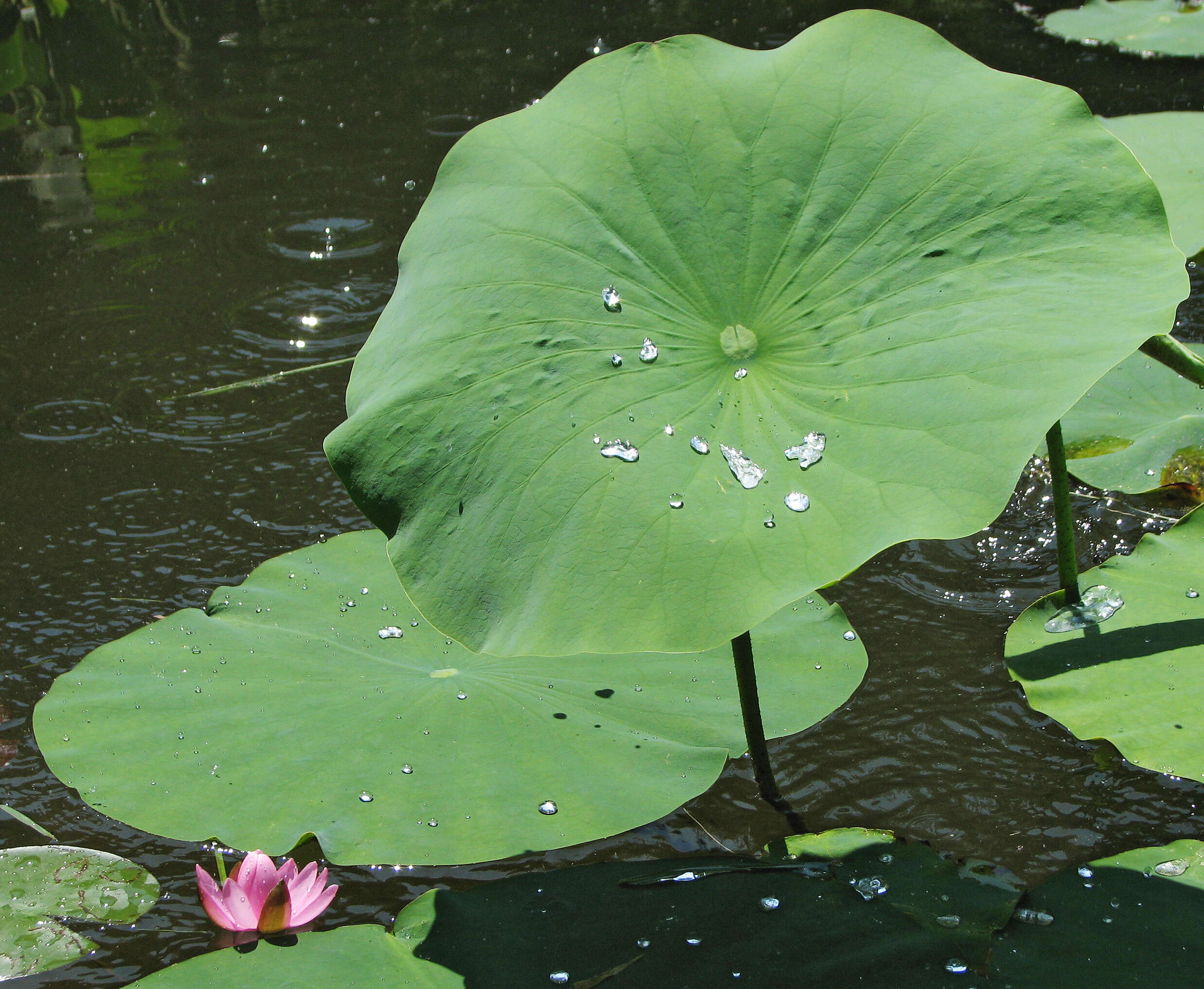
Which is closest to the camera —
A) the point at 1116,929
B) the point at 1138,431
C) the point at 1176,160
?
the point at 1116,929

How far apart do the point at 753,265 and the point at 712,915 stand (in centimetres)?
65

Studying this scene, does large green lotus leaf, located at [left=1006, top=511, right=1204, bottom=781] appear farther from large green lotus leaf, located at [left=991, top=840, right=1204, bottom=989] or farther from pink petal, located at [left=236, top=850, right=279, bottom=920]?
pink petal, located at [left=236, top=850, right=279, bottom=920]

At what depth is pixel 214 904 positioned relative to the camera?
1.04 meters

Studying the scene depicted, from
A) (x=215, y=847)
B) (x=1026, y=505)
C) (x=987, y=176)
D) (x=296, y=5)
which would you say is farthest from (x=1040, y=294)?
(x=296, y=5)

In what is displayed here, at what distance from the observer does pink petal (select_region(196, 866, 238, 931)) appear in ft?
3.39

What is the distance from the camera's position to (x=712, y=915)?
101 cm

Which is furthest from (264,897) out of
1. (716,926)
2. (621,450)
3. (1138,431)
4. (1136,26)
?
(1136,26)

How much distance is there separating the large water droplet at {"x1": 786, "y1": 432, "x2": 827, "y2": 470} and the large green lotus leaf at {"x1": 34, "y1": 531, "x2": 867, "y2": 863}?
36cm

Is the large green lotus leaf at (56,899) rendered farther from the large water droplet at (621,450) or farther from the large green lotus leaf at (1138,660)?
the large green lotus leaf at (1138,660)

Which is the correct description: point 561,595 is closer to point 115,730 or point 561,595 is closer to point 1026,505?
point 115,730

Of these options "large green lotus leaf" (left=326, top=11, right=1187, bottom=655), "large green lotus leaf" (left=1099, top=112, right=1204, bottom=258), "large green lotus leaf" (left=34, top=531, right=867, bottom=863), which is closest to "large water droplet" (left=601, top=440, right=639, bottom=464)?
"large green lotus leaf" (left=326, top=11, right=1187, bottom=655)

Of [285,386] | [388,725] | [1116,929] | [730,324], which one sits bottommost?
[1116,929]

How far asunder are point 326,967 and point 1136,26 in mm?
4077

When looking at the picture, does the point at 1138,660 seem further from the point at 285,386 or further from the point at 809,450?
the point at 285,386
